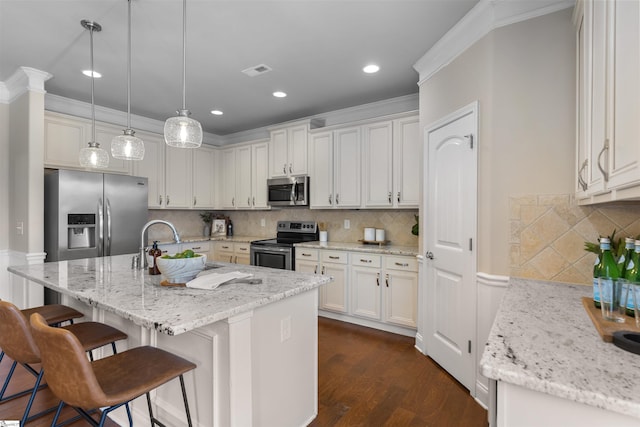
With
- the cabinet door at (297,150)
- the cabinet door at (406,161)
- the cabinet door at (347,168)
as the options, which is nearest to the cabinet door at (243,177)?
the cabinet door at (297,150)

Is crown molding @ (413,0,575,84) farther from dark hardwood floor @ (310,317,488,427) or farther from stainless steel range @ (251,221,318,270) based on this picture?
stainless steel range @ (251,221,318,270)

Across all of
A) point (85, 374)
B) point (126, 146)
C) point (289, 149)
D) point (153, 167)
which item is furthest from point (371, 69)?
point (153, 167)

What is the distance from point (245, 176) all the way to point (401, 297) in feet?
10.2

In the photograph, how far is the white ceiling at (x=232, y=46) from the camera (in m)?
2.19

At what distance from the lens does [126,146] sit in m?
2.28

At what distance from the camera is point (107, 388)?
127 cm

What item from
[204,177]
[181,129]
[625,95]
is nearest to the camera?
[625,95]

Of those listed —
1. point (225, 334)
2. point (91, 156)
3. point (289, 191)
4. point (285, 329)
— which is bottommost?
point (285, 329)

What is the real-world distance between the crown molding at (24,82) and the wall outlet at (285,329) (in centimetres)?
354

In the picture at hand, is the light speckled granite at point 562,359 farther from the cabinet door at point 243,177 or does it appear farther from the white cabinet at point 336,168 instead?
the cabinet door at point 243,177

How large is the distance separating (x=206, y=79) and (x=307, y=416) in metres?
3.19

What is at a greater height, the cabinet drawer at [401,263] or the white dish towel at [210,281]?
the white dish towel at [210,281]

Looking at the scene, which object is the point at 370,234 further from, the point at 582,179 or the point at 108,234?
the point at 108,234

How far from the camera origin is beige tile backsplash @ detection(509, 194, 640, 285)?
6.03ft
